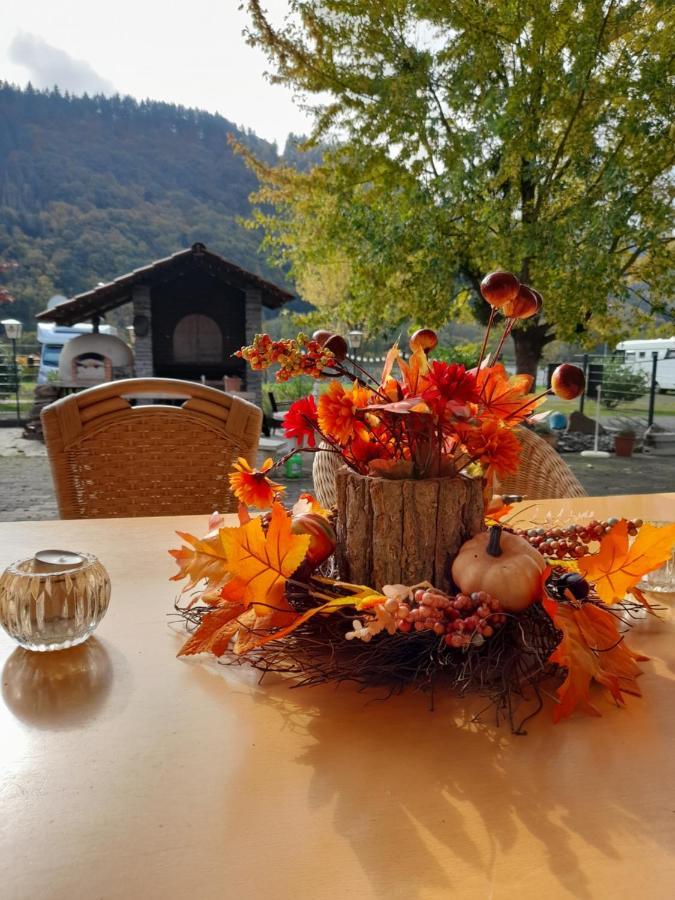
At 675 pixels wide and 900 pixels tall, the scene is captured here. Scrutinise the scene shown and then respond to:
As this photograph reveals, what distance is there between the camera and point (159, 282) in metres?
9.54

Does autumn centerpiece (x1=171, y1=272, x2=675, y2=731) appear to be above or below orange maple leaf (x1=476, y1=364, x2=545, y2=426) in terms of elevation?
below

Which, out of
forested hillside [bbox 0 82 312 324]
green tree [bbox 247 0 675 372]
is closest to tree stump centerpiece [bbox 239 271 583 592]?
green tree [bbox 247 0 675 372]

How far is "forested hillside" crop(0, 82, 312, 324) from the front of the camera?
19000mm

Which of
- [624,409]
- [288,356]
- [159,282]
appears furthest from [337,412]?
[624,409]

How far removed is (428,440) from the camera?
654mm

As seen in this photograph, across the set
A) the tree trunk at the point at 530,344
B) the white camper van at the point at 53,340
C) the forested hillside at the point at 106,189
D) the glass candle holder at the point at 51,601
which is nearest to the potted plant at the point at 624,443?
the tree trunk at the point at 530,344

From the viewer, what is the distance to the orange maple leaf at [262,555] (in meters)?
0.60

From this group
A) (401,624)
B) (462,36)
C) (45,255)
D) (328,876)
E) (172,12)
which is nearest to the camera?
(328,876)

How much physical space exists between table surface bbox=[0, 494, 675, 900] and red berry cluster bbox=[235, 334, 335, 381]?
0.96ft

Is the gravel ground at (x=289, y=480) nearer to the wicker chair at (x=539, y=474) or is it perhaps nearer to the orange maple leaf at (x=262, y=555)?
the wicker chair at (x=539, y=474)

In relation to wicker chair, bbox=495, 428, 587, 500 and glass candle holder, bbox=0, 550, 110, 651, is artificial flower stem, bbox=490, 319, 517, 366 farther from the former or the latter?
wicker chair, bbox=495, 428, 587, 500

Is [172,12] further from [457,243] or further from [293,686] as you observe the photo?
[293,686]

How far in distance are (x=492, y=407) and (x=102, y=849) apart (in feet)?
1.57

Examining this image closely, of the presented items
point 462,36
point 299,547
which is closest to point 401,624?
point 299,547
